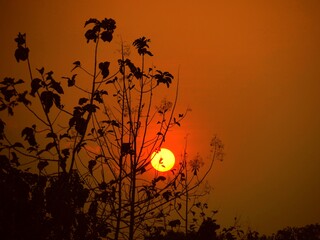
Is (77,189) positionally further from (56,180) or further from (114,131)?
(114,131)

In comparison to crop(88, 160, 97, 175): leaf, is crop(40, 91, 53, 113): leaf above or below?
above

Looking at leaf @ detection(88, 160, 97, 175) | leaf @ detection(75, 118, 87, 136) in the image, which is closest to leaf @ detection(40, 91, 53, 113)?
leaf @ detection(75, 118, 87, 136)

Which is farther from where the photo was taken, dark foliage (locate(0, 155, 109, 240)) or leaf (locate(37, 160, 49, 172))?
leaf (locate(37, 160, 49, 172))

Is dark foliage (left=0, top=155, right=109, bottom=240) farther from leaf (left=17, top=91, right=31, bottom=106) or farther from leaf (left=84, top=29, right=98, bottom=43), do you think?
leaf (left=84, top=29, right=98, bottom=43)

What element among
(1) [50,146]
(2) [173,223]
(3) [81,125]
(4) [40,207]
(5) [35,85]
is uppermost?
(5) [35,85]

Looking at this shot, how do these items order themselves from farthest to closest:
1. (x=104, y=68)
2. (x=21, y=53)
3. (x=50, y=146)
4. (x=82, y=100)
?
(x=82, y=100)
(x=104, y=68)
(x=50, y=146)
(x=21, y=53)

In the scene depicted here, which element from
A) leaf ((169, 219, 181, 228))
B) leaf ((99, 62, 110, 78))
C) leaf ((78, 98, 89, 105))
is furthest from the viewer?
leaf ((169, 219, 181, 228))

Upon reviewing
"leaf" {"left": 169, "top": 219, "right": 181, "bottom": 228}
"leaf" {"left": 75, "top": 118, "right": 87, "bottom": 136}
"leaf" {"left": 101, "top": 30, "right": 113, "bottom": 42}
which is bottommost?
"leaf" {"left": 169, "top": 219, "right": 181, "bottom": 228}

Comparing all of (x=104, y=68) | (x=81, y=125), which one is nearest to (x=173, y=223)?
(x=81, y=125)

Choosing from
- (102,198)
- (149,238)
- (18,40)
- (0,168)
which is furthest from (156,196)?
(18,40)

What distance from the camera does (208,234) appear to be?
3.36 m

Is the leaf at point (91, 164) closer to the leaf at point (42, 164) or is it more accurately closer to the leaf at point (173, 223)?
the leaf at point (42, 164)

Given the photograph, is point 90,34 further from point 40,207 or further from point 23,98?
point 40,207

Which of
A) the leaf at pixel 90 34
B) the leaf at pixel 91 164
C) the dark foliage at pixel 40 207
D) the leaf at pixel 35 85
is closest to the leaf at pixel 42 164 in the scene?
the dark foliage at pixel 40 207
